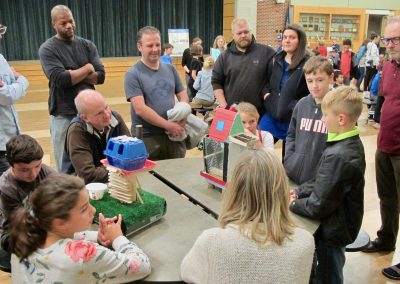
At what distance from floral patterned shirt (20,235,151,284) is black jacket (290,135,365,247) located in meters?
0.80

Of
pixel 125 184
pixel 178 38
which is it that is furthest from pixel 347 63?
pixel 125 184

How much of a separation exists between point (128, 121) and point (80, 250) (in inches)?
209

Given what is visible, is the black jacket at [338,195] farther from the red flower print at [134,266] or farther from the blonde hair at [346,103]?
the red flower print at [134,266]

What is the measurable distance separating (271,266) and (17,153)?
1257 millimetres

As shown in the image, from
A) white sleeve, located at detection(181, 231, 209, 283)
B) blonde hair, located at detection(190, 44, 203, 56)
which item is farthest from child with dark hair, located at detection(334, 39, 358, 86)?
white sleeve, located at detection(181, 231, 209, 283)

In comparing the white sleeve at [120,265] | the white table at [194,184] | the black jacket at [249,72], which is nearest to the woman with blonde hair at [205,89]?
the black jacket at [249,72]

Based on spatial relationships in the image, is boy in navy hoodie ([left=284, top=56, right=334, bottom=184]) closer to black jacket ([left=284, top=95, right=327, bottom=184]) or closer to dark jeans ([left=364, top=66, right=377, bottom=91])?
black jacket ([left=284, top=95, right=327, bottom=184])

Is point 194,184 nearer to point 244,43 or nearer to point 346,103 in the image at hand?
point 346,103

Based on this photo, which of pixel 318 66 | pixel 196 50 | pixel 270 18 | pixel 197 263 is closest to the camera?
pixel 197 263

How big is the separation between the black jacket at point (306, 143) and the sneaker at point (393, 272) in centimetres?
98

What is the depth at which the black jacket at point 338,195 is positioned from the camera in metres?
1.63

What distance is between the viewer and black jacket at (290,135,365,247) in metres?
1.63

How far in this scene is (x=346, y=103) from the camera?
→ 172 centimetres

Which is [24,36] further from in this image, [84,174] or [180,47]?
[84,174]
